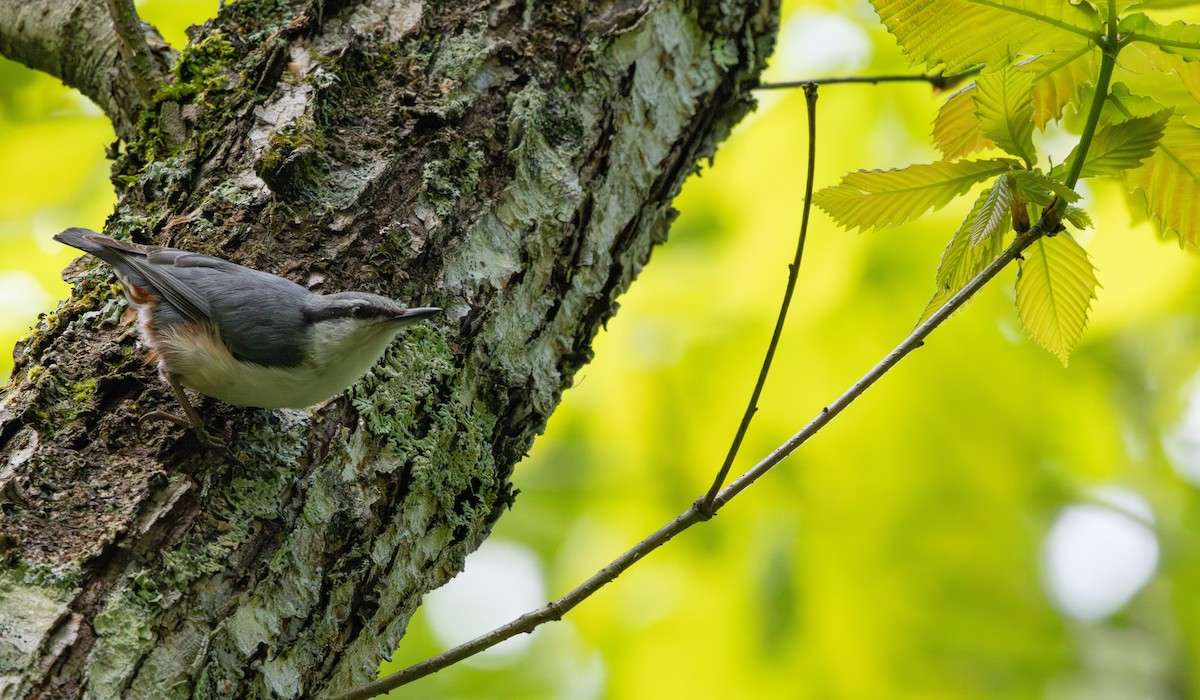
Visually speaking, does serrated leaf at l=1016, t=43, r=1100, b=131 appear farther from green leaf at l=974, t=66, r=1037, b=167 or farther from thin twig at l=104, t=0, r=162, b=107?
thin twig at l=104, t=0, r=162, b=107

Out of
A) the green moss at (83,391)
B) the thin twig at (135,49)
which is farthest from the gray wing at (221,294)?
the thin twig at (135,49)

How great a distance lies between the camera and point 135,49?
235cm

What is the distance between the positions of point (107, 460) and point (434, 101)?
113cm

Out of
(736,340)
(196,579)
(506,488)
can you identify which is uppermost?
(736,340)

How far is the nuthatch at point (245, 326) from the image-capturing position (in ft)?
6.26

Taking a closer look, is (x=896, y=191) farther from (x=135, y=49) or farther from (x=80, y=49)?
(x=80, y=49)

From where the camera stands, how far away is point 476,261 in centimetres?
219

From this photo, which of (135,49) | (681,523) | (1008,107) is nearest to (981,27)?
(1008,107)

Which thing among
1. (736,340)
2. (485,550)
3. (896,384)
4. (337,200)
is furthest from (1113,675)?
(337,200)

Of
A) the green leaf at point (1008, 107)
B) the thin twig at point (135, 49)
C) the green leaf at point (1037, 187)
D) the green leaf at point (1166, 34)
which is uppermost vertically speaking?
the thin twig at point (135, 49)

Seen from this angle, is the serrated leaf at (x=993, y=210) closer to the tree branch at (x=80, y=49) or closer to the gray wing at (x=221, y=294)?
the gray wing at (x=221, y=294)

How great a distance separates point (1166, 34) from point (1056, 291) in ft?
1.51

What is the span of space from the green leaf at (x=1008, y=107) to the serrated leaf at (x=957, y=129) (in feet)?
0.98

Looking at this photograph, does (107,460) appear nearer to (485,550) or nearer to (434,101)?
(434,101)
